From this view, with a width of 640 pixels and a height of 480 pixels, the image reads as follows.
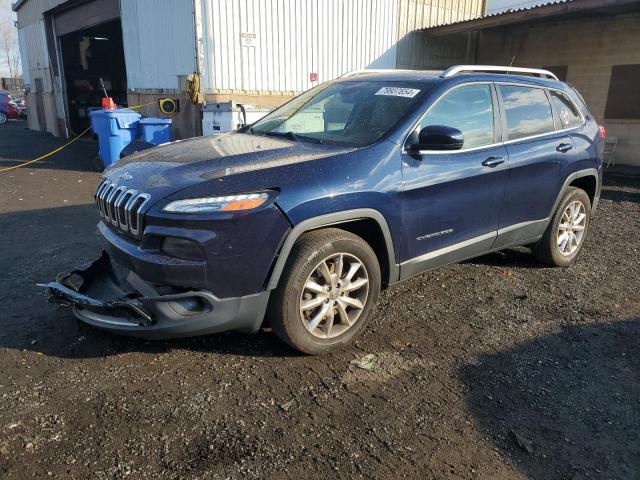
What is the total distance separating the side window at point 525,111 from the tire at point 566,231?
0.81 m

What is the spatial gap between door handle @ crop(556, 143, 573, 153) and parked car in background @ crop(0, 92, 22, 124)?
29.2 meters

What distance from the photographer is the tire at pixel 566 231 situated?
4.90 meters

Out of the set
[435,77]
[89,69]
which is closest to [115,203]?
[435,77]

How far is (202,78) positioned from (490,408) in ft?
31.6

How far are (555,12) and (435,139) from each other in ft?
33.8

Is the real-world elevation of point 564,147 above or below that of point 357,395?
above

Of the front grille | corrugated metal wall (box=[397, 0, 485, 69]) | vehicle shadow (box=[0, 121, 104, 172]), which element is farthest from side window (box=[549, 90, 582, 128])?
corrugated metal wall (box=[397, 0, 485, 69])

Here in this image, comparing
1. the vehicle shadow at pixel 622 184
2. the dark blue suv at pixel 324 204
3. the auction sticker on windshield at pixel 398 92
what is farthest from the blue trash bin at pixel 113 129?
the vehicle shadow at pixel 622 184

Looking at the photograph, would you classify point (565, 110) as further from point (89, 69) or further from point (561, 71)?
point (89, 69)

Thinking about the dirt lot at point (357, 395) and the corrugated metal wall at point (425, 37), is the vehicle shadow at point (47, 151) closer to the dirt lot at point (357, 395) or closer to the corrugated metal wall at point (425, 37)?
the dirt lot at point (357, 395)

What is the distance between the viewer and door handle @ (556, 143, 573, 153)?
15.3ft

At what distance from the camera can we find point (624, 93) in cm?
1234

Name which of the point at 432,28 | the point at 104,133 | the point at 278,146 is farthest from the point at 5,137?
the point at 278,146

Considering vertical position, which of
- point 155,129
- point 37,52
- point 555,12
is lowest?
point 155,129
